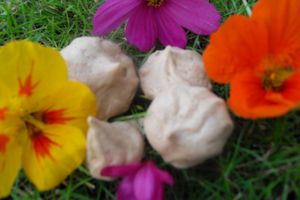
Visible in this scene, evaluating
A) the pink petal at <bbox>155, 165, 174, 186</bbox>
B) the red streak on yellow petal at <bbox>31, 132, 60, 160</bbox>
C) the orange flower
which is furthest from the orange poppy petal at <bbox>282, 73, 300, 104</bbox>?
the red streak on yellow petal at <bbox>31, 132, 60, 160</bbox>

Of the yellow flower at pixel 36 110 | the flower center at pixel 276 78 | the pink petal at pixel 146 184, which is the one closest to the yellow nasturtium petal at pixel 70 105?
the yellow flower at pixel 36 110

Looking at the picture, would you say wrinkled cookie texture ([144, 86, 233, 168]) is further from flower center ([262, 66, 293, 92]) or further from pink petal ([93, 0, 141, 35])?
pink petal ([93, 0, 141, 35])

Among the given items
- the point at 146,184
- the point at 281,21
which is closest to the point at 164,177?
the point at 146,184

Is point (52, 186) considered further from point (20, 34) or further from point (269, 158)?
point (20, 34)

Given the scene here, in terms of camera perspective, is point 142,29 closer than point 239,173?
No

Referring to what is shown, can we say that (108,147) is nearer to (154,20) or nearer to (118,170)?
(118,170)
